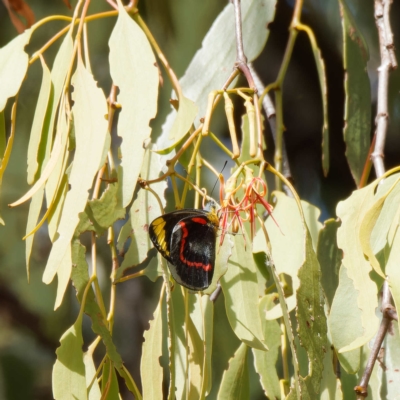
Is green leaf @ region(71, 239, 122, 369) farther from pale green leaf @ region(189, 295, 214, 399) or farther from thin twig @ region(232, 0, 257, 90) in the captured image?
thin twig @ region(232, 0, 257, 90)

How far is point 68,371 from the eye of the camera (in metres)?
0.65

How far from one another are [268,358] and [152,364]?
0.67ft

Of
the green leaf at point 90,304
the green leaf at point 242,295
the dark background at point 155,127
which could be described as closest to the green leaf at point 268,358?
the green leaf at point 242,295

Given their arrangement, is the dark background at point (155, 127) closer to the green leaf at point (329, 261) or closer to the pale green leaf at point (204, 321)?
the green leaf at point (329, 261)

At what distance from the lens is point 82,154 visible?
0.56m

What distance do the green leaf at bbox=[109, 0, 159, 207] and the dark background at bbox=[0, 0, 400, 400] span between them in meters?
0.59

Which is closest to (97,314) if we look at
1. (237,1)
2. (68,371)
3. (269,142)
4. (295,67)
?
(68,371)

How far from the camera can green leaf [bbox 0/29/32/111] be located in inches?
26.6

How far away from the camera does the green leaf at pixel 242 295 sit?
2.09ft

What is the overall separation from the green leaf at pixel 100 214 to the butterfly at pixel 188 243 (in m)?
0.05

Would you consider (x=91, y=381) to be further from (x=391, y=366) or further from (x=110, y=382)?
(x=391, y=366)

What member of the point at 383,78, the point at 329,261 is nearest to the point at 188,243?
the point at 329,261

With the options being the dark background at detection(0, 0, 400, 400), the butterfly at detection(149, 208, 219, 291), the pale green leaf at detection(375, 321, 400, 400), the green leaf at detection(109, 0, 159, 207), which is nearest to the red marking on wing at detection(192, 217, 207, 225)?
the butterfly at detection(149, 208, 219, 291)

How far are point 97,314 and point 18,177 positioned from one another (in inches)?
34.4
